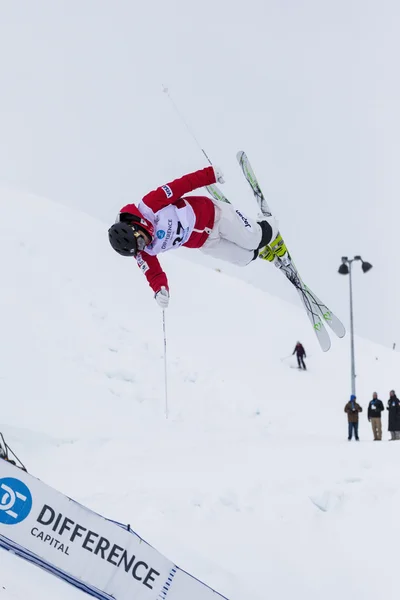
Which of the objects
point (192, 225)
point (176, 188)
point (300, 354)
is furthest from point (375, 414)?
point (300, 354)

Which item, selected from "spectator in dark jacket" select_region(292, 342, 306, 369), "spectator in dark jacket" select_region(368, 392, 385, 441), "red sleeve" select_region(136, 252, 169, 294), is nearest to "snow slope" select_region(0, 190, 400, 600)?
"spectator in dark jacket" select_region(292, 342, 306, 369)

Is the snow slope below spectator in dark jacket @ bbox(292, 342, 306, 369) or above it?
below

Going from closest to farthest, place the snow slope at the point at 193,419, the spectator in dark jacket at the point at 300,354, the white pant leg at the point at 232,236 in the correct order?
the white pant leg at the point at 232,236, the snow slope at the point at 193,419, the spectator in dark jacket at the point at 300,354

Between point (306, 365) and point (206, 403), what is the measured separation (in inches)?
262

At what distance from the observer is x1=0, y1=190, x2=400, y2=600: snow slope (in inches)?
294

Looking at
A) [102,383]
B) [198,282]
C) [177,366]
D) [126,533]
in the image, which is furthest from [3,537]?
[198,282]

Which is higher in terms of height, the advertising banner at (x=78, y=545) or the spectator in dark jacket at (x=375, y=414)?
the spectator in dark jacket at (x=375, y=414)

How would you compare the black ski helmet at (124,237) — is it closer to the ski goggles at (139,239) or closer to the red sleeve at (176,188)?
the ski goggles at (139,239)

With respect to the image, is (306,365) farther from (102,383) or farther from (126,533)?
(126,533)

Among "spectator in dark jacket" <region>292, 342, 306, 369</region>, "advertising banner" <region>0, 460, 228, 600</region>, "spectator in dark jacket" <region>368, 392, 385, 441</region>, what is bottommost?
"advertising banner" <region>0, 460, 228, 600</region>

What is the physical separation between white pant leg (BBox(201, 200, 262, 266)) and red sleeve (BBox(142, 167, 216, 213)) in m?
0.56

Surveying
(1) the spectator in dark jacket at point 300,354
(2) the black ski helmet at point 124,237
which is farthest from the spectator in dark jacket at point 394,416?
(1) the spectator in dark jacket at point 300,354

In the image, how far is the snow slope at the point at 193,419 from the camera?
7.46 meters

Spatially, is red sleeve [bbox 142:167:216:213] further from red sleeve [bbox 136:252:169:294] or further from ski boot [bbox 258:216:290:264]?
ski boot [bbox 258:216:290:264]
